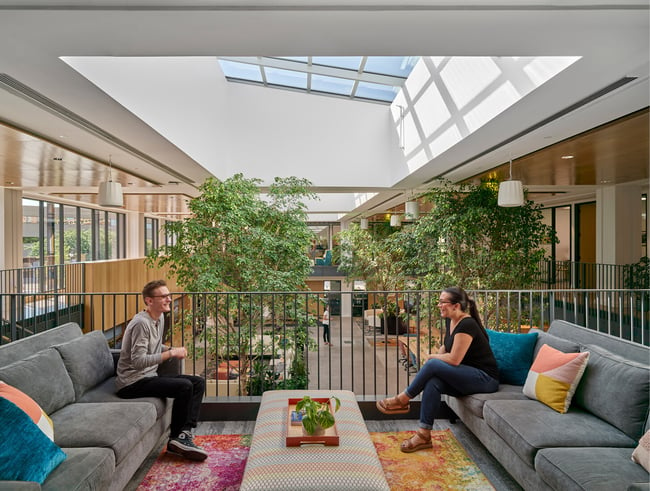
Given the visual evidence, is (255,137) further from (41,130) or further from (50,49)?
(50,49)

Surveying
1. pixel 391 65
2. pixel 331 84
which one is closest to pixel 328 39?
pixel 391 65

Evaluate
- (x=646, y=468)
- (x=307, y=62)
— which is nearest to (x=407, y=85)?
(x=307, y=62)

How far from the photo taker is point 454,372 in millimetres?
2975

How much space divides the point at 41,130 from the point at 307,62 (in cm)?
398

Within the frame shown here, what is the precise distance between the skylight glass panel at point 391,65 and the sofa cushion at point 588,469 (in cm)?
561

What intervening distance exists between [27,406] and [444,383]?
2.47m

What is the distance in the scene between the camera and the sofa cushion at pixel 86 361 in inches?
109

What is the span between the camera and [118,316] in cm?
1126

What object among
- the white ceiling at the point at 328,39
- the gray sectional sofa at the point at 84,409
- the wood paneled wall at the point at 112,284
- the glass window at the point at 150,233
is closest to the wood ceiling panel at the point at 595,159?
the white ceiling at the point at 328,39

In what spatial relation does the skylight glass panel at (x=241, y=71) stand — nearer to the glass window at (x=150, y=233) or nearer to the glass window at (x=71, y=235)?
the glass window at (x=71, y=235)

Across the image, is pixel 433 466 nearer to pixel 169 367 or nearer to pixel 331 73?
pixel 169 367

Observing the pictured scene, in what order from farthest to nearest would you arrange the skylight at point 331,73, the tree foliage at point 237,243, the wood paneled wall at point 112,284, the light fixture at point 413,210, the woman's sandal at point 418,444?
the wood paneled wall at point 112,284 < the light fixture at point 413,210 < the skylight at point 331,73 < the tree foliage at point 237,243 < the woman's sandal at point 418,444

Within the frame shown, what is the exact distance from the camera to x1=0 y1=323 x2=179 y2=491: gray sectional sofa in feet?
6.59

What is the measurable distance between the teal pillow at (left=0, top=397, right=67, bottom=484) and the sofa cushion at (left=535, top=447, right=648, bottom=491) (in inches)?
89.7
